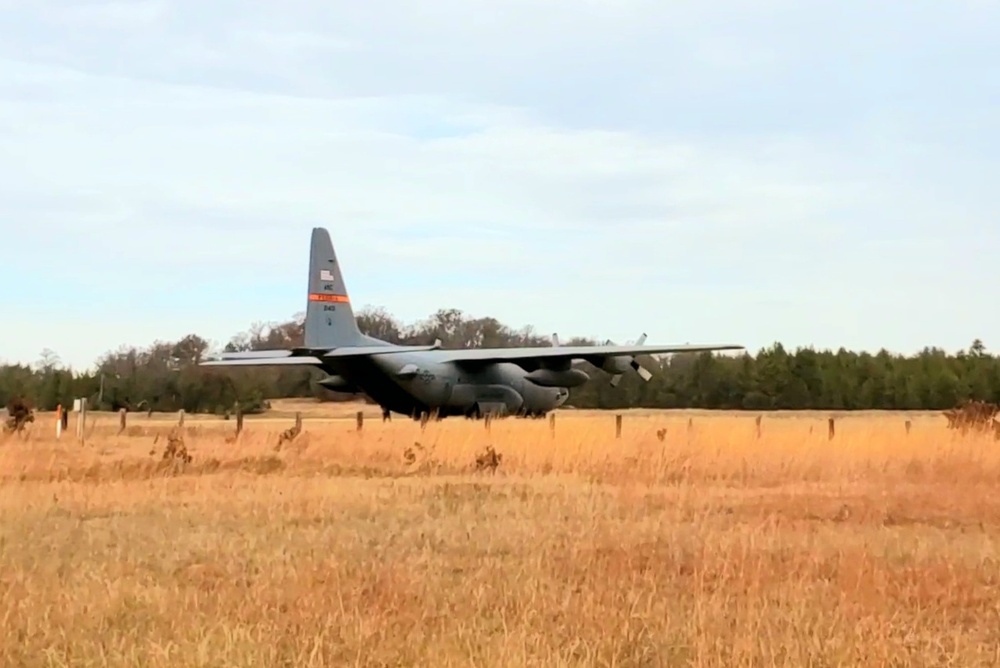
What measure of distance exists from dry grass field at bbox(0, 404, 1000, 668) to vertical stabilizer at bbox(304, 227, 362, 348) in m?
16.9

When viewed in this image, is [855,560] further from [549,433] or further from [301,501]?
[549,433]

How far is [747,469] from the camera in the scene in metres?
17.6

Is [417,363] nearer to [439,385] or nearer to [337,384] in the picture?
[439,385]

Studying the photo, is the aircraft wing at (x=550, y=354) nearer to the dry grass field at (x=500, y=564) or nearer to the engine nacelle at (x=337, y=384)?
the engine nacelle at (x=337, y=384)

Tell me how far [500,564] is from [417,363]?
26877mm

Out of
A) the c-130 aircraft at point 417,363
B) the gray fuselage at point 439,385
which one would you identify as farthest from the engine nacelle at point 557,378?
the gray fuselage at point 439,385

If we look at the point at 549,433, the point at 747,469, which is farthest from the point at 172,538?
the point at 549,433

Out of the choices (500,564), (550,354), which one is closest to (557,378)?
(550,354)

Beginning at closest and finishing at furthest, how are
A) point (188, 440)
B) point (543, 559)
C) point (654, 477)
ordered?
point (543, 559), point (654, 477), point (188, 440)

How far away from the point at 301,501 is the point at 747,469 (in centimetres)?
769

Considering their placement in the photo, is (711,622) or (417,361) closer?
(711,622)

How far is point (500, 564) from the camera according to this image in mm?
8883

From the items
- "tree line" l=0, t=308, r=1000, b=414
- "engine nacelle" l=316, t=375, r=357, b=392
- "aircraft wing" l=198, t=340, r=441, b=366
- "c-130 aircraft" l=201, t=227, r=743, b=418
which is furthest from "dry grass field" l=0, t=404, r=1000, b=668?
"tree line" l=0, t=308, r=1000, b=414

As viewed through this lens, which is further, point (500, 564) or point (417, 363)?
point (417, 363)
